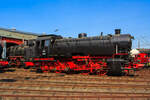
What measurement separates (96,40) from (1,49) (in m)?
11.6

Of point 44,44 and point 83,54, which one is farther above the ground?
point 44,44

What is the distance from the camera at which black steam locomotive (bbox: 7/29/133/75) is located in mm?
10414

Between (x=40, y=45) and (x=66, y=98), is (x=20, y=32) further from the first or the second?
(x=66, y=98)

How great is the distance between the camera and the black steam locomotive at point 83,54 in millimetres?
10414

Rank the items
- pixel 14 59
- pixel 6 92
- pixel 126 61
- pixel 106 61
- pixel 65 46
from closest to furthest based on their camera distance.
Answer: pixel 6 92
pixel 126 61
pixel 106 61
pixel 65 46
pixel 14 59

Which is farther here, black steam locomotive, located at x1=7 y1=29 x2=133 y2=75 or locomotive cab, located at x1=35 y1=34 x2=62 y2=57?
locomotive cab, located at x1=35 y1=34 x2=62 y2=57

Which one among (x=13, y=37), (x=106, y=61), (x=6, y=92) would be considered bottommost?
(x=6, y=92)

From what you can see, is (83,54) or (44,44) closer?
(83,54)

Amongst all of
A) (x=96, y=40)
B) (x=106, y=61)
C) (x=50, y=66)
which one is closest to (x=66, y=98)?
(x=106, y=61)

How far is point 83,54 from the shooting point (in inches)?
468

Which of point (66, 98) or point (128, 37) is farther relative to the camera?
point (128, 37)

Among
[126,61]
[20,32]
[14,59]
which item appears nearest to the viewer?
[126,61]

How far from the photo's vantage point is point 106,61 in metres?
10.9

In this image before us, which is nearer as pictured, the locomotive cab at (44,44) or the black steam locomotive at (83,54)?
the black steam locomotive at (83,54)
